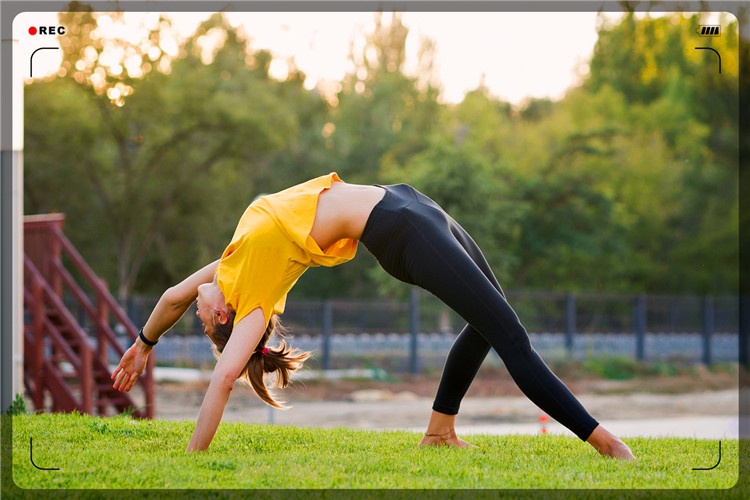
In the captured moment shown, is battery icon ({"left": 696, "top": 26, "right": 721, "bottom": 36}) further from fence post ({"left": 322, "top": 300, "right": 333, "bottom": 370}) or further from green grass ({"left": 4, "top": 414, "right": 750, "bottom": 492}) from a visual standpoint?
fence post ({"left": 322, "top": 300, "right": 333, "bottom": 370})

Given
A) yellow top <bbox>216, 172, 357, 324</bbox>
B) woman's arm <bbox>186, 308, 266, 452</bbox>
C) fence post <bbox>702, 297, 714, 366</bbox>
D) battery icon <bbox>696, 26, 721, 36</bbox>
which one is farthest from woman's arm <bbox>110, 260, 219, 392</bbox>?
fence post <bbox>702, 297, 714, 366</bbox>

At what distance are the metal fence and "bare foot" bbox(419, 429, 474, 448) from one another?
15.9 m

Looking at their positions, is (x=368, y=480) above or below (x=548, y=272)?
above

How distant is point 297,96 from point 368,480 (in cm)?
3361

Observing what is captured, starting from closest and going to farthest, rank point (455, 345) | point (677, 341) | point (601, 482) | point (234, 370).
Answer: point (601, 482) → point (234, 370) → point (455, 345) → point (677, 341)

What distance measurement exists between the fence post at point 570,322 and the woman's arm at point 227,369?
66.0 feet

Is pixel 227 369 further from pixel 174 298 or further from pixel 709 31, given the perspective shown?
pixel 709 31

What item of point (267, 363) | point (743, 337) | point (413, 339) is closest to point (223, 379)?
point (267, 363)

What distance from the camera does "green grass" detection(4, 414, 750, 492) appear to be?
356cm

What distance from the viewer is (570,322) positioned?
23547 mm

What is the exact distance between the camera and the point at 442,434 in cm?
457

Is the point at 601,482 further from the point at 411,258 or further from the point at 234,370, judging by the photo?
the point at 234,370

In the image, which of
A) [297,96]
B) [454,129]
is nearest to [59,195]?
[297,96]

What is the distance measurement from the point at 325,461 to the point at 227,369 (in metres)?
0.59
